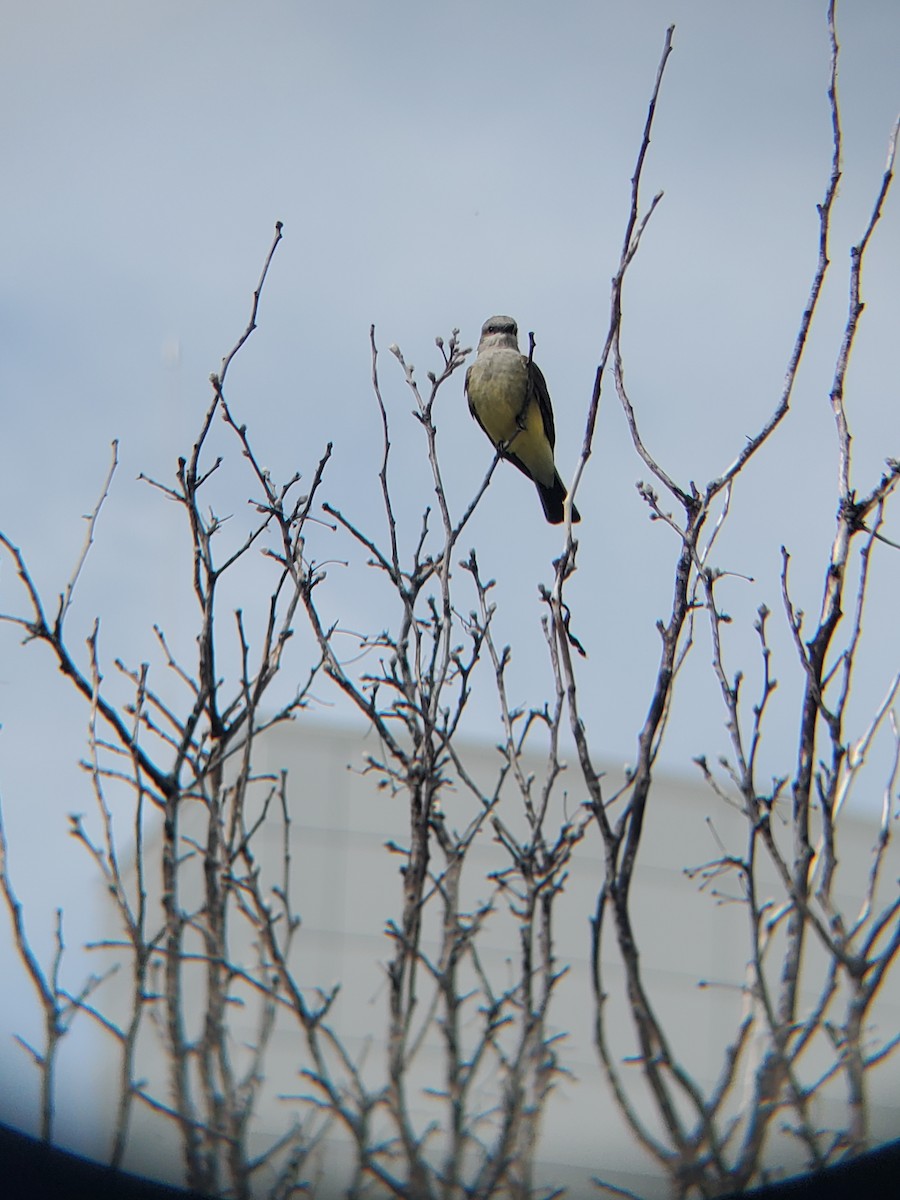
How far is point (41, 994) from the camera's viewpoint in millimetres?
1814

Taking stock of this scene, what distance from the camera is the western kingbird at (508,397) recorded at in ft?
17.7

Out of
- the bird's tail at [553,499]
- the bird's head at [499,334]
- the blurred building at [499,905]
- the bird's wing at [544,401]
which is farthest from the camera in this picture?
the blurred building at [499,905]

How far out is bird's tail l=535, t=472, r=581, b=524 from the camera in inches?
228

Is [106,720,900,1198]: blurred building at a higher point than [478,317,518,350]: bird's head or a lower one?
higher

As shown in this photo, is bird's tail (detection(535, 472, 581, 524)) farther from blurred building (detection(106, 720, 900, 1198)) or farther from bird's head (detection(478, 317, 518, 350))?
blurred building (detection(106, 720, 900, 1198))

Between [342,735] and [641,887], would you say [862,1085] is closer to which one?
[342,735]

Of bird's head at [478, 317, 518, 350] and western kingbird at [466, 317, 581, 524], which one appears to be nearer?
western kingbird at [466, 317, 581, 524]

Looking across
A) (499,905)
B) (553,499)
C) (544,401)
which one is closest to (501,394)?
(544,401)

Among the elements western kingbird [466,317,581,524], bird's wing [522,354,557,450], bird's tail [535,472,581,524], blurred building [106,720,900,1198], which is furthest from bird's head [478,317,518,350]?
blurred building [106,720,900,1198]

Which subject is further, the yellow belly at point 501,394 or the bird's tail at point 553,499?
the bird's tail at point 553,499

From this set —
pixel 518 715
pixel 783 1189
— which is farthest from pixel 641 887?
pixel 783 1189

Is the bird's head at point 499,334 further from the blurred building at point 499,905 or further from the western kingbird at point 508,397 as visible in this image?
the blurred building at point 499,905

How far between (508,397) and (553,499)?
0.67 metres

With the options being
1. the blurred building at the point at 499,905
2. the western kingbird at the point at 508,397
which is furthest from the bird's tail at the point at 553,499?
the blurred building at the point at 499,905
